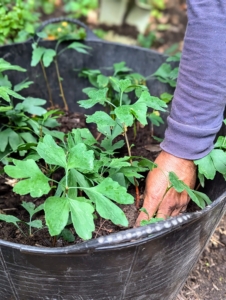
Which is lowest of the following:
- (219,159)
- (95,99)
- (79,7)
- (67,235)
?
(79,7)

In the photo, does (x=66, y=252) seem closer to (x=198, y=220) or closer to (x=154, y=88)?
(x=198, y=220)

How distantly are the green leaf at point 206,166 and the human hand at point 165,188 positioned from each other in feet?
A: 0.14

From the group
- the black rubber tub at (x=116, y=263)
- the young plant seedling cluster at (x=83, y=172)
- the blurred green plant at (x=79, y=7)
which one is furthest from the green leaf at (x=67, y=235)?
the blurred green plant at (x=79, y=7)

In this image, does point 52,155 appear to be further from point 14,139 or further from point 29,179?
point 14,139

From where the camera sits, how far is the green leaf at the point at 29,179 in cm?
90

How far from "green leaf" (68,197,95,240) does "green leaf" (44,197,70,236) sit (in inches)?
0.6

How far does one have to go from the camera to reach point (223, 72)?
110cm

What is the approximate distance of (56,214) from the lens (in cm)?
90

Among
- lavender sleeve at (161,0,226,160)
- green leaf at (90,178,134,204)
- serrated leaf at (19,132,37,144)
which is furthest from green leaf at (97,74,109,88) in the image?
green leaf at (90,178,134,204)

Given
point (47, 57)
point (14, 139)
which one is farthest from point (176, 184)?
point (47, 57)

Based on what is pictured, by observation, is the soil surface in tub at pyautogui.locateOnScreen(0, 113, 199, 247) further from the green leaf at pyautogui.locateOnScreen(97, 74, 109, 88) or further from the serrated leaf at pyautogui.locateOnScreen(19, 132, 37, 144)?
the green leaf at pyautogui.locateOnScreen(97, 74, 109, 88)

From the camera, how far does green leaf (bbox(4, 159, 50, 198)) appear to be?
35.5 inches

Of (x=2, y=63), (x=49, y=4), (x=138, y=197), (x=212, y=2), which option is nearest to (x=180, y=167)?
(x=138, y=197)

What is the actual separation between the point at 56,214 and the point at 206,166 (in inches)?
19.0
